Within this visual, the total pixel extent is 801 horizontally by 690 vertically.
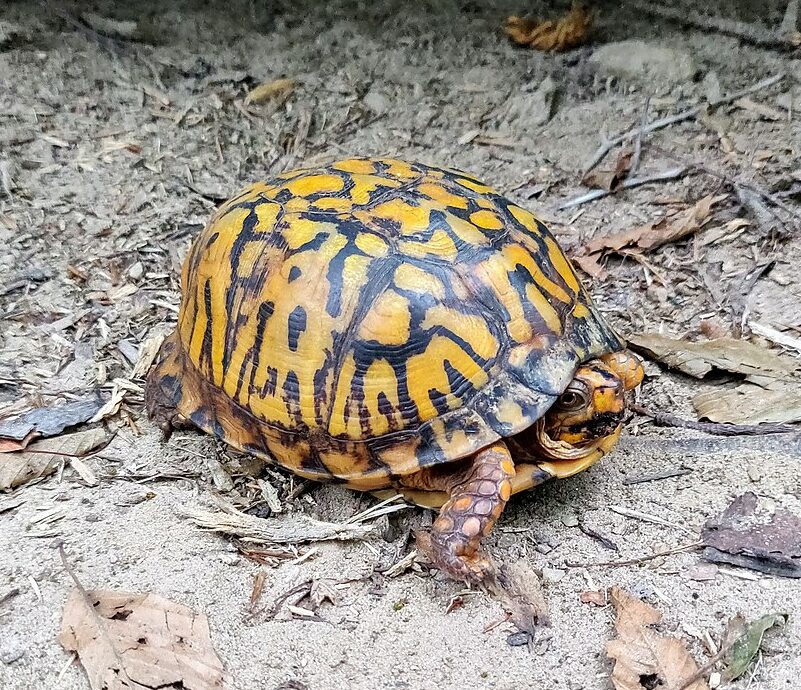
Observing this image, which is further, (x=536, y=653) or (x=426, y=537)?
(x=426, y=537)

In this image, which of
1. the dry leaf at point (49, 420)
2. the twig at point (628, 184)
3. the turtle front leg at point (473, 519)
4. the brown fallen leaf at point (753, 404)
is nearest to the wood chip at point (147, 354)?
the dry leaf at point (49, 420)

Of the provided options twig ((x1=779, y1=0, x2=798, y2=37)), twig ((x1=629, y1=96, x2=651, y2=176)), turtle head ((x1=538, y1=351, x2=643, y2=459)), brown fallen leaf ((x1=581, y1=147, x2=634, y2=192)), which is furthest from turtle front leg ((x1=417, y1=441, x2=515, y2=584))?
twig ((x1=779, y1=0, x2=798, y2=37))

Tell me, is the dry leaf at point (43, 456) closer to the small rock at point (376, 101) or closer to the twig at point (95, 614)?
the twig at point (95, 614)

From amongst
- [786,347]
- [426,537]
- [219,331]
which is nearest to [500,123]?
[786,347]

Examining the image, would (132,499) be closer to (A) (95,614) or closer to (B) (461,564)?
(A) (95,614)

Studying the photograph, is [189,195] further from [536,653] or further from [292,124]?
[536,653]
